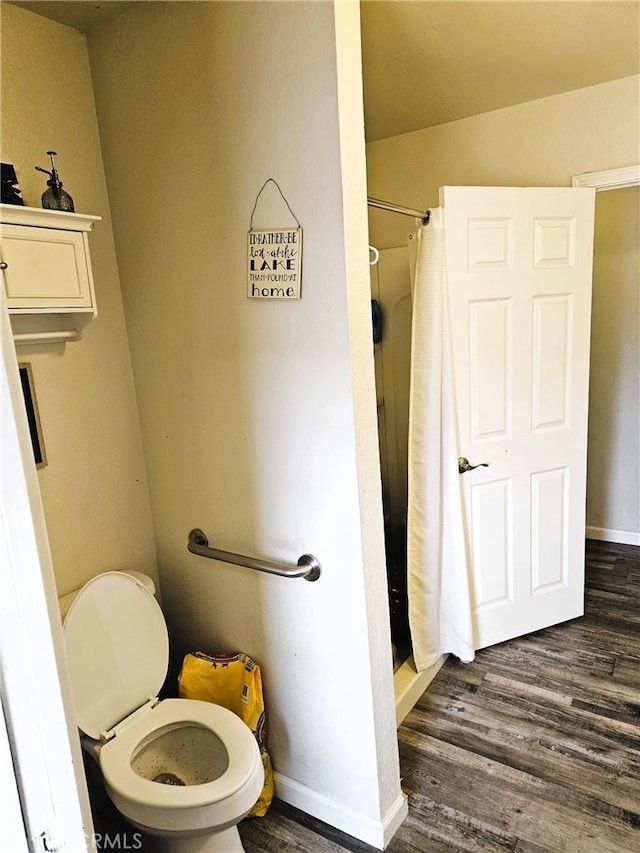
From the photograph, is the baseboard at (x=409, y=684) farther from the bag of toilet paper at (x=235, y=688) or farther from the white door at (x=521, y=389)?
the bag of toilet paper at (x=235, y=688)

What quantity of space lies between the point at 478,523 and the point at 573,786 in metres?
0.96

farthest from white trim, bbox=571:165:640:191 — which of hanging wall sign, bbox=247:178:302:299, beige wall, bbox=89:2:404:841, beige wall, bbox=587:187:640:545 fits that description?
hanging wall sign, bbox=247:178:302:299

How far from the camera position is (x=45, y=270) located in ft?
4.38

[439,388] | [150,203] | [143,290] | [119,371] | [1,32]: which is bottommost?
[439,388]

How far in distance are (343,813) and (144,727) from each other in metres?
0.65

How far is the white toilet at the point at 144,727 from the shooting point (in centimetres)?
128

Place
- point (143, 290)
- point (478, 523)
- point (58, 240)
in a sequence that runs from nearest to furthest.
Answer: point (58, 240)
point (143, 290)
point (478, 523)

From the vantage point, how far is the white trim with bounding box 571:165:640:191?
249 centimetres

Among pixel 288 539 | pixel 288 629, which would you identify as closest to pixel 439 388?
pixel 288 539

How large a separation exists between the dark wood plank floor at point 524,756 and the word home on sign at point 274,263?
1.61 m

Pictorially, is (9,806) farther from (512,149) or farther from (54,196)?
(512,149)

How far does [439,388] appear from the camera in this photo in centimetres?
209

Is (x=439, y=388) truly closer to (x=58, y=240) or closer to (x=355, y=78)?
(x=355, y=78)

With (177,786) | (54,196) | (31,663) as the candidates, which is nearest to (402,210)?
(54,196)
